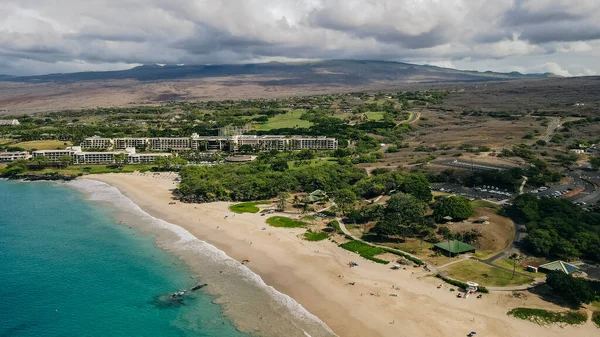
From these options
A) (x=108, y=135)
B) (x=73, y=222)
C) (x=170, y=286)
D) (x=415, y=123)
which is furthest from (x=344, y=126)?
(x=170, y=286)

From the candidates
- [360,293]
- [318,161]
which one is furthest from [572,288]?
[318,161]

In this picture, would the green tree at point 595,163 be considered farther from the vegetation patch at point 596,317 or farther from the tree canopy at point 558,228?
the vegetation patch at point 596,317

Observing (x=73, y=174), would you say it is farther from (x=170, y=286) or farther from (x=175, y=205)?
(x=170, y=286)

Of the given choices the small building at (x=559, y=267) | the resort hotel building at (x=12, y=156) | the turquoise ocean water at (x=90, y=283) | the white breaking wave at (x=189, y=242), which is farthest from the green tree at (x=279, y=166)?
the resort hotel building at (x=12, y=156)

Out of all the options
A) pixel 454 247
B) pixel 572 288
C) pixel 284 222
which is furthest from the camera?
pixel 284 222

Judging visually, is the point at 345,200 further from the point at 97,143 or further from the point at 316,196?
the point at 97,143

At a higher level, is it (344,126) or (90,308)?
(344,126)

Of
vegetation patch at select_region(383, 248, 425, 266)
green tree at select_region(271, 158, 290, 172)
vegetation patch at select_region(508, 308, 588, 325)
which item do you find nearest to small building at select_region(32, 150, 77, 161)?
green tree at select_region(271, 158, 290, 172)
